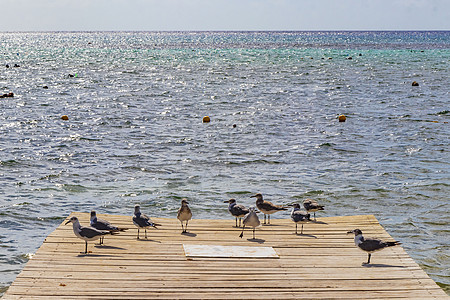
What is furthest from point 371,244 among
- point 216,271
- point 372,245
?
point 216,271

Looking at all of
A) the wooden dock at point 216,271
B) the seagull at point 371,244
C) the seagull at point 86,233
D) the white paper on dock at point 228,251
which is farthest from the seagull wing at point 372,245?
the seagull at point 86,233

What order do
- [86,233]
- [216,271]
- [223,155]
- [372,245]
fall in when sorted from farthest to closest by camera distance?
1. [223,155]
2. [86,233]
3. [372,245]
4. [216,271]

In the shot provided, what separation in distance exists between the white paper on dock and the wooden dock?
6.4 inches

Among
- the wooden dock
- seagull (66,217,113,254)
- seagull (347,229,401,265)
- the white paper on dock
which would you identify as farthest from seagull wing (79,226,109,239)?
seagull (347,229,401,265)

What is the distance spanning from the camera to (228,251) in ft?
42.9

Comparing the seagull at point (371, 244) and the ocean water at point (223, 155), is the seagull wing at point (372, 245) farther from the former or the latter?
the ocean water at point (223, 155)

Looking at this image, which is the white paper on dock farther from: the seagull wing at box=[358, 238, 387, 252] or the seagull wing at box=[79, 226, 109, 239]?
the seagull wing at box=[79, 226, 109, 239]

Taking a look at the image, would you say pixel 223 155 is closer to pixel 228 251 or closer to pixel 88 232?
pixel 228 251

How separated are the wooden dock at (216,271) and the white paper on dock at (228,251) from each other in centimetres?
16

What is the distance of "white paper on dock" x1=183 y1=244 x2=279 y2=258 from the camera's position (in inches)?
502

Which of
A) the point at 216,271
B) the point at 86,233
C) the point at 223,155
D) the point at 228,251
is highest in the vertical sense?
the point at 223,155

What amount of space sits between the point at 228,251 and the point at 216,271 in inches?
50.5

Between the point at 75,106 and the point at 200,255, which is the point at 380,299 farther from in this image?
the point at 75,106

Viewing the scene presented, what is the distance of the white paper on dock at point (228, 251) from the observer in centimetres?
1276
